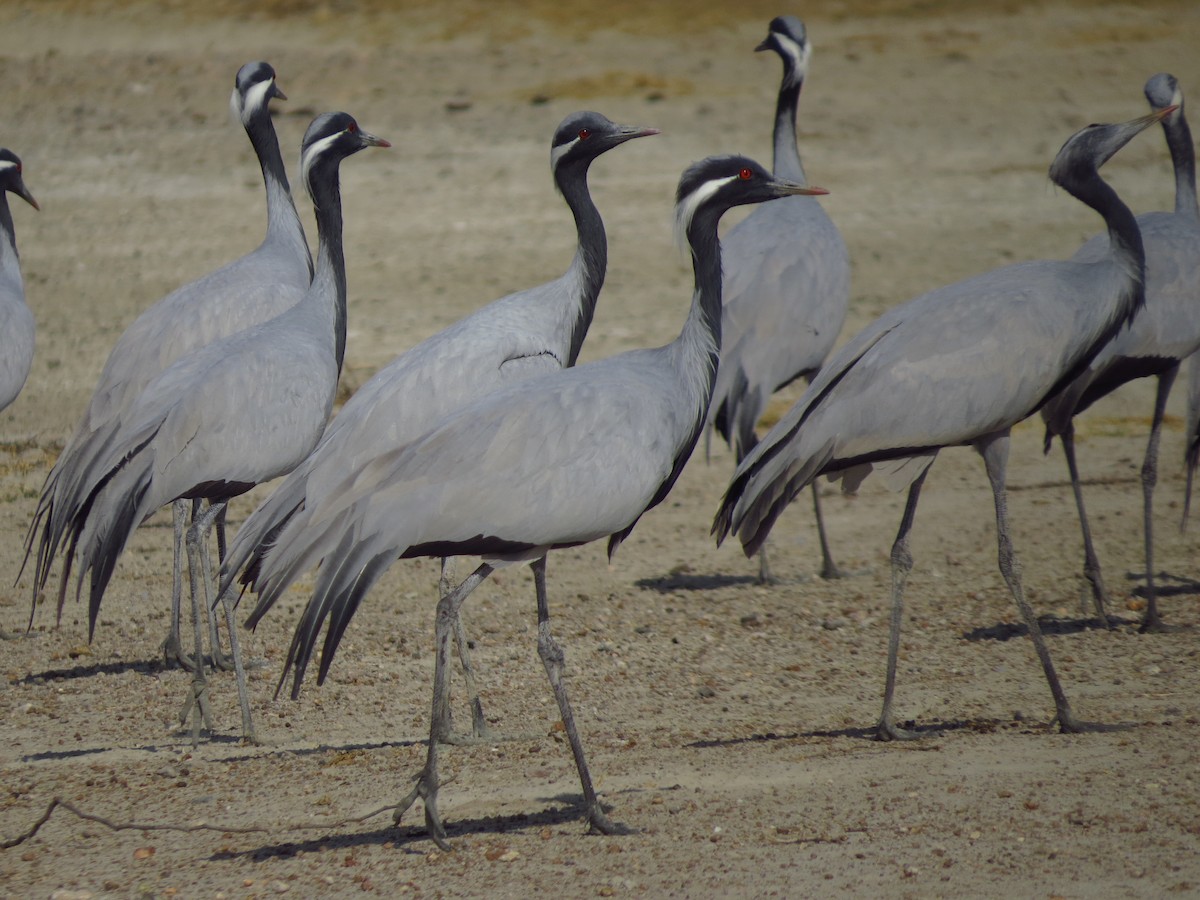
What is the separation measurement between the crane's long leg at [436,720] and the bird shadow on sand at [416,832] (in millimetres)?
52

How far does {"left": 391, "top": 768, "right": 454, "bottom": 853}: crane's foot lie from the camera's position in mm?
5109

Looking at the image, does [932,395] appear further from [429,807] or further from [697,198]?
[429,807]

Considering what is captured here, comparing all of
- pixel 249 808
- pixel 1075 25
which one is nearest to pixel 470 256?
pixel 249 808

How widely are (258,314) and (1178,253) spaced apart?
13.4 feet

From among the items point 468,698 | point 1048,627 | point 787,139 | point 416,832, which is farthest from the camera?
point 787,139

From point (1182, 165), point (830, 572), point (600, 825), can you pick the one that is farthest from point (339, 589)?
point (1182, 165)

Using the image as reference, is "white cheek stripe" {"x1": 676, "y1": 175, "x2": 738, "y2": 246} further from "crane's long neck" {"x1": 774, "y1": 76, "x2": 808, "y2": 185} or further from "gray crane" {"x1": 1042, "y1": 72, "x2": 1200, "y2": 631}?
"crane's long neck" {"x1": 774, "y1": 76, "x2": 808, "y2": 185}

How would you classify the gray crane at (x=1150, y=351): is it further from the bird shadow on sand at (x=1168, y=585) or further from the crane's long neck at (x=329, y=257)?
the crane's long neck at (x=329, y=257)

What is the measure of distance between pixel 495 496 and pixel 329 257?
7.24 ft

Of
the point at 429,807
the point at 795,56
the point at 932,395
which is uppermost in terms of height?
the point at 795,56

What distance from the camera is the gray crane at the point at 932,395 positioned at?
604 centimetres

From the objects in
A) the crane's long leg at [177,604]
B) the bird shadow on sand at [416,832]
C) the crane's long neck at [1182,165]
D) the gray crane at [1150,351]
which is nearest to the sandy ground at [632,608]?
the bird shadow on sand at [416,832]

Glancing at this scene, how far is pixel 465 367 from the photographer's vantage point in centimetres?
622

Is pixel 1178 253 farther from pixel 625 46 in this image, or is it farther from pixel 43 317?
pixel 625 46
